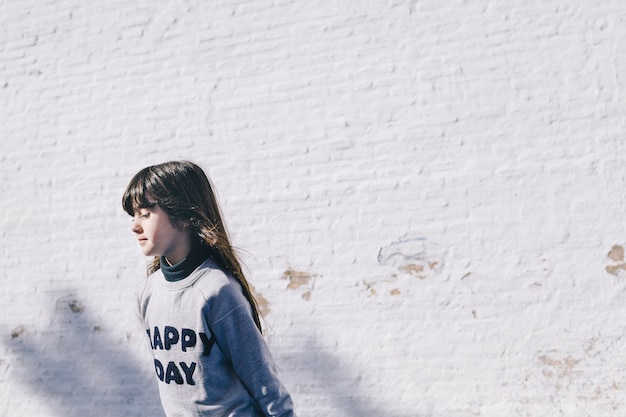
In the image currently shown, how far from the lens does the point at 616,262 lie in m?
3.95

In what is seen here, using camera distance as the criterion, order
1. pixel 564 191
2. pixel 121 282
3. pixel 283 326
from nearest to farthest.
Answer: pixel 564 191 < pixel 283 326 < pixel 121 282

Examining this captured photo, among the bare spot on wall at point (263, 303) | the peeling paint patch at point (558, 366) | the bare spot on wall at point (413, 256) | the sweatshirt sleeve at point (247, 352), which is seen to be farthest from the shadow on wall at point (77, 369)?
the sweatshirt sleeve at point (247, 352)

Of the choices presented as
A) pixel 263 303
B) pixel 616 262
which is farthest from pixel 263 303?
pixel 616 262

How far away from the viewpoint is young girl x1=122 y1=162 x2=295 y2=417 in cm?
210

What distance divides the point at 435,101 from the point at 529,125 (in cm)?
52

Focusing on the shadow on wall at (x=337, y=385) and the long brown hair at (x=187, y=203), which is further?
the shadow on wall at (x=337, y=385)

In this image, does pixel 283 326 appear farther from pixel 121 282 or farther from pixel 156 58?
pixel 156 58

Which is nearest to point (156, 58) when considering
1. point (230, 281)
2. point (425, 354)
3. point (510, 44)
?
point (510, 44)

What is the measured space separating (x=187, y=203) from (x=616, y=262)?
2.59 meters

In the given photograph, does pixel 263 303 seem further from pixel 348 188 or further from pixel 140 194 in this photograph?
pixel 140 194

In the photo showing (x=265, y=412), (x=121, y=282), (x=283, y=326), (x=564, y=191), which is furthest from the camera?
(x=121, y=282)

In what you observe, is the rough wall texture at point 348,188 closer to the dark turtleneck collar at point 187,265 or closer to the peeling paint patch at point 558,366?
the peeling paint patch at point 558,366

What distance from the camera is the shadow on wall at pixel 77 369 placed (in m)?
4.70

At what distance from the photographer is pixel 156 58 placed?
4684mm
